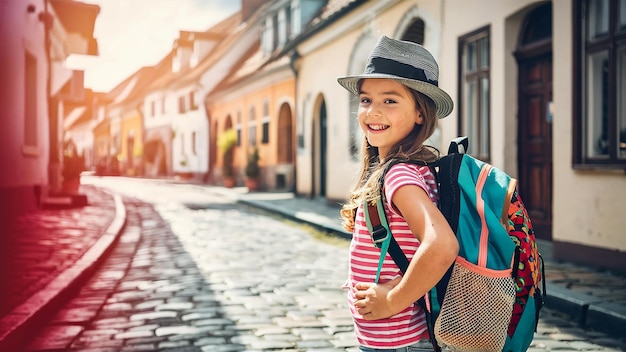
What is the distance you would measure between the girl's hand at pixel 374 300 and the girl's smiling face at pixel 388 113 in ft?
1.32

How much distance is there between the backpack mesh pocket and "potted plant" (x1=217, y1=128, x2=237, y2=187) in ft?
86.0

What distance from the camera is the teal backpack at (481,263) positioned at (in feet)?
5.41

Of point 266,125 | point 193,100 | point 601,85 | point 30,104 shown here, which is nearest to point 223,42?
point 193,100

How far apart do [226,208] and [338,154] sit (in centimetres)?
306

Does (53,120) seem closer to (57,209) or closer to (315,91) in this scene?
(57,209)

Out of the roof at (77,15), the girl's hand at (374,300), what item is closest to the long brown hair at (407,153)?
the girl's hand at (374,300)

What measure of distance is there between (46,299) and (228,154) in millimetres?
23219

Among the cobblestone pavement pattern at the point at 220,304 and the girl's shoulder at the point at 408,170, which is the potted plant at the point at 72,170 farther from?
the girl's shoulder at the point at 408,170

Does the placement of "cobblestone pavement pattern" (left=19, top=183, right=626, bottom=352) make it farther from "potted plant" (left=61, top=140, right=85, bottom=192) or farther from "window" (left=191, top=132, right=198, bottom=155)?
"window" (left=191, top=132, right=198, bottom=155)

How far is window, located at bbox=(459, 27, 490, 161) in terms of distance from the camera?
987cm

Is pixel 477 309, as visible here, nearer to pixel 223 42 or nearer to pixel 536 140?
pixel 536 140

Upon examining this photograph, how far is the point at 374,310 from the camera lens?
1810 millimetres

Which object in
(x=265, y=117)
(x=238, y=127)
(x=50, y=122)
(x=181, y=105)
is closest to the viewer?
(x=50, y=122)

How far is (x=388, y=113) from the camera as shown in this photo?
6.29ft
